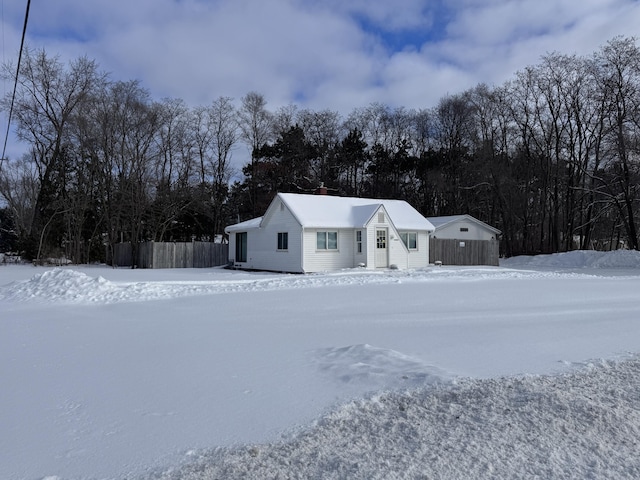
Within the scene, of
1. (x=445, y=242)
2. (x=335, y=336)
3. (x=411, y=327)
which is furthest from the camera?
(x=445, y=242)

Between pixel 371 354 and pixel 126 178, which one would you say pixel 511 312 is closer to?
pixel 371 354

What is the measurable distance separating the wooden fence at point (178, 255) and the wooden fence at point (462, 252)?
45.0 ft

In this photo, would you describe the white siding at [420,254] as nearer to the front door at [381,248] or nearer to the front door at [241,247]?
the front door at [381,248]

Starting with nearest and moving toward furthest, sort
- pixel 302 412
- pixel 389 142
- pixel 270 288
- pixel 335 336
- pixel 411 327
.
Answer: pixel 302 412, pixel 335 336, pixel 411 327, pixel 270 288, pixel 389 142

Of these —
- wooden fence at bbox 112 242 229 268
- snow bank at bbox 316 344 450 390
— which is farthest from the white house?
snow bank at bbox 316 344 450 390

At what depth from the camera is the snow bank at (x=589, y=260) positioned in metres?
30.1

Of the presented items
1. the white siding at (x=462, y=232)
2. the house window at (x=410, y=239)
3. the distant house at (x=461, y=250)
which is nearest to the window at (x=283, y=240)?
the house window at (x=410, y=239)

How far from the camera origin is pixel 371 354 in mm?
6535

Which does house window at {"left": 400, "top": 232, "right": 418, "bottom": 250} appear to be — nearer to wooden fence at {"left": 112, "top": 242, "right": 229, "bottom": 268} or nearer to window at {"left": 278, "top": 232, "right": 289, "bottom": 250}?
window at {"left": 278, "top": 232, "right": 289, "bottom": 250}

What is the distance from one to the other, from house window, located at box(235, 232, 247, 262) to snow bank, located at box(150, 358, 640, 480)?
25.3 meters

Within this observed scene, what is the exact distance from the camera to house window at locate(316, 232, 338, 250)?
25153 mm

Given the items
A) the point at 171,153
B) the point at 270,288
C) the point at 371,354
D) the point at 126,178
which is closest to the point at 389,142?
the point at 171,153

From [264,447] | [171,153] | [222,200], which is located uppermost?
[171,153]

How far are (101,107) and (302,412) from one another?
120ft
